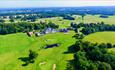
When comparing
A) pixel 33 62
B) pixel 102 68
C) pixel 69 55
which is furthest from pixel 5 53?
pixel 102 68

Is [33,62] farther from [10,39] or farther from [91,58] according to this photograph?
[10,39]

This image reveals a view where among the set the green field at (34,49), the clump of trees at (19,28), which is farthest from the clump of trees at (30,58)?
the clump of trees at (19,28)

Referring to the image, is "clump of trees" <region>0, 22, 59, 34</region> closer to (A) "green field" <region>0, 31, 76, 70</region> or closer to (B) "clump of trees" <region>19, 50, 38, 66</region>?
(A) "green field" <region>0, 31, 76, 70</region>

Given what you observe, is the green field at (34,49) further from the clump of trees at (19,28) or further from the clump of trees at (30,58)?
the clump of trees at (19,28)

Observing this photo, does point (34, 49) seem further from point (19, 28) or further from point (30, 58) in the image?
point (19, 28)

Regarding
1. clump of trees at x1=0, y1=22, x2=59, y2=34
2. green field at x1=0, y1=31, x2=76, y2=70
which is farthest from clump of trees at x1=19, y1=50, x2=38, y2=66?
clump of trees at x1=0, y1=22, x2=59, y2=34

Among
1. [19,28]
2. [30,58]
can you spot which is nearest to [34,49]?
[30,58]

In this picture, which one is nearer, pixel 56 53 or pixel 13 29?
pixel 56 53

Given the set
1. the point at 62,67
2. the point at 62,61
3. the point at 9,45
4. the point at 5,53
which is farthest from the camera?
the point at 9,45

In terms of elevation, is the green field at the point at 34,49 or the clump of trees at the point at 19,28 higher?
the clump of trees at the point at 19,28
